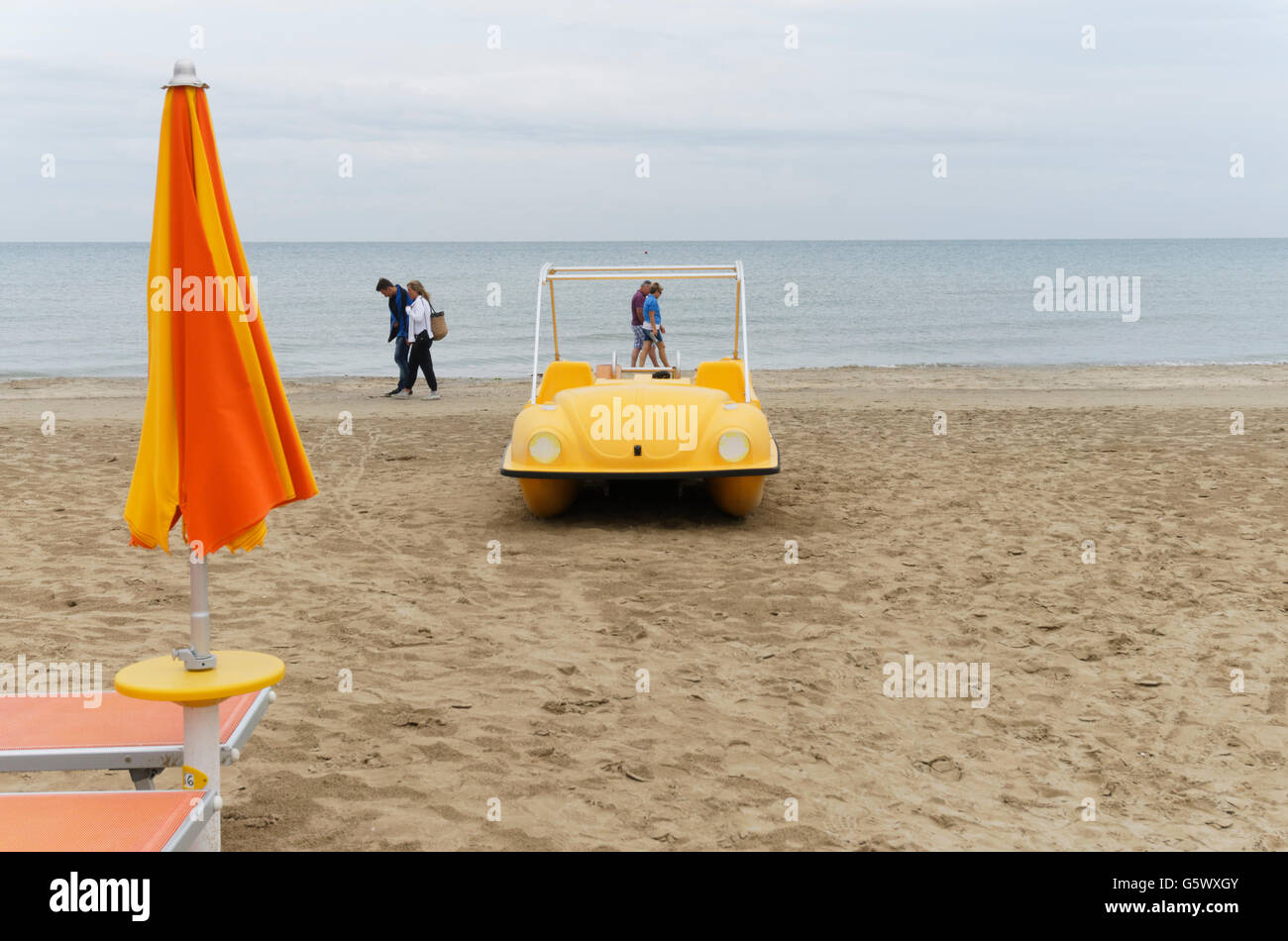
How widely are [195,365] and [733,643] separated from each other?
3367 millimetres

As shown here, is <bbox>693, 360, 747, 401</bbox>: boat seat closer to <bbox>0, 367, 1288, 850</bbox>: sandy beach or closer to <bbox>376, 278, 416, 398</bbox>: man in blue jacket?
<bbox>0, 367, 1288, 850</bbox>: sandy beach

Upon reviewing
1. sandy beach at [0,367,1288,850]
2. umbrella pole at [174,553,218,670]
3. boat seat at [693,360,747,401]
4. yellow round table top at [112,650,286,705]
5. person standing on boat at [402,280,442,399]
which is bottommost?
sandy beach at [0,367,1288,850]

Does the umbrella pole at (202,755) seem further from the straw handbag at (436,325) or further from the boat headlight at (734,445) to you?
the straw handbag at (436,325)

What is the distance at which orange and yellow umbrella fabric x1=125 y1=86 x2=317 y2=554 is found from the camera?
2.95 m

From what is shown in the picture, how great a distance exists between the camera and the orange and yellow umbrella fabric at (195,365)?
2951 mm

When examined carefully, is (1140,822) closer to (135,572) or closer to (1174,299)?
(135,572)

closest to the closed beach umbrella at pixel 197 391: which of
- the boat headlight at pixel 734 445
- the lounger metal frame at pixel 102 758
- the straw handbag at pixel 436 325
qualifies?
the lounger metal frame at pixel 102 758

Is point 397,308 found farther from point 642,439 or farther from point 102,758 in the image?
point 102,758

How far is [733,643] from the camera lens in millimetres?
5734

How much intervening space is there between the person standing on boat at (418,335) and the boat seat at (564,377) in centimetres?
634

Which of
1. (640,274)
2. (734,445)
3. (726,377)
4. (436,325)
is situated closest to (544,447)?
(734,445)

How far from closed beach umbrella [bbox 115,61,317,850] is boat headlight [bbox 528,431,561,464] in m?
4.58

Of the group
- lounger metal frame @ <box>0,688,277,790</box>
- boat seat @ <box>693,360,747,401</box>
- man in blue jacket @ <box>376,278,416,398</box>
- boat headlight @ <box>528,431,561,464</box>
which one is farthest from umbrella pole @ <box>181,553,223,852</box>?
man in blue jacket @ <box>376,278,416,398</box>

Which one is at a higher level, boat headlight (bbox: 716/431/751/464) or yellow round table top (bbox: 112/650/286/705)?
boat headlight (bbox: 716/431/751/464)
